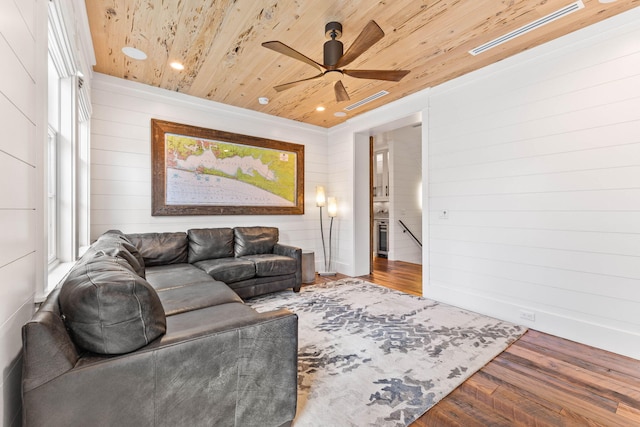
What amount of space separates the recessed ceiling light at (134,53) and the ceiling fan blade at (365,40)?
2091 mm

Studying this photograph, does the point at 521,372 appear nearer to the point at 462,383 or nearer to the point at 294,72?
the point at 462,383

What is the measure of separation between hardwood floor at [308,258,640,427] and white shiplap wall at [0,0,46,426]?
1.89 meters

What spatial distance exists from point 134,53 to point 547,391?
15.0ft

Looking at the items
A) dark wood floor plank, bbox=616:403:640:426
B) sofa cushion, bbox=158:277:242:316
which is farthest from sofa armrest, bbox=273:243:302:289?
dark wood floor plank, bbox=616:403:640:426

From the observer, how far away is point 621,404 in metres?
1.77

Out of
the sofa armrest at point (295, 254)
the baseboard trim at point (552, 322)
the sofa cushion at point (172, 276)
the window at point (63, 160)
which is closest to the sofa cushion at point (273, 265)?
the sofa armrest at point (295, 254)

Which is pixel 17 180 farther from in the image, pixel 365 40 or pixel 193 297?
pixel 365 40

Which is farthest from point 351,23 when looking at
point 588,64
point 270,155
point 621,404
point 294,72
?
point 621,404

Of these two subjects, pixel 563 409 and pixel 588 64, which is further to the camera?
pixel 588 64

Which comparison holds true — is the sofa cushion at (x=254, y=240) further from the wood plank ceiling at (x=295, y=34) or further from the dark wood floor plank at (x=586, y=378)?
the dark wood floor plank at (x=586, y=378)

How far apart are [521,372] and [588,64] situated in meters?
2.73

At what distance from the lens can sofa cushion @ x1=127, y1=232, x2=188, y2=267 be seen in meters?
3.46

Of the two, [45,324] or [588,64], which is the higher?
[588,64]

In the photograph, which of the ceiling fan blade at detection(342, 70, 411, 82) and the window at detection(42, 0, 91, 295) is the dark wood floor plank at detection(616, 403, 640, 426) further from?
the window at detection(42, 0, 91, 295)
